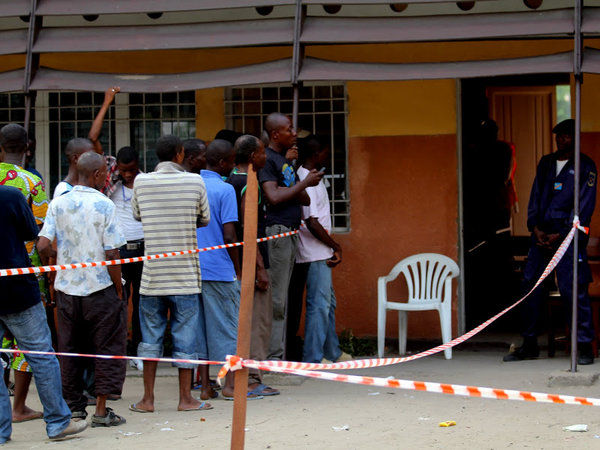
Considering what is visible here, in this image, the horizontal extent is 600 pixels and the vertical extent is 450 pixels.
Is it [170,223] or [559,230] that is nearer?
[170,223]

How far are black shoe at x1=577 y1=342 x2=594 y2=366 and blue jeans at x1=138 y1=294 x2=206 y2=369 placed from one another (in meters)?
3.28

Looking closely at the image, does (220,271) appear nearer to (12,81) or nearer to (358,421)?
(358,421)

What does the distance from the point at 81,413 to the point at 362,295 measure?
365 centimetres

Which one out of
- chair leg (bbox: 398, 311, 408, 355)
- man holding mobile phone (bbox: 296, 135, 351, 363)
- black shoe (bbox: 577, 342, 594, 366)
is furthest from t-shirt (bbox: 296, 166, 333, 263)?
black shoe (bbox: 577, 342, 594, 366)

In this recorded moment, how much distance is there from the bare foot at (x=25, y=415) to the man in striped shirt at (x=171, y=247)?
0.78 m

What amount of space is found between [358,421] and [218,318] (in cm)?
128

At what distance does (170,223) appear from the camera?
659cm

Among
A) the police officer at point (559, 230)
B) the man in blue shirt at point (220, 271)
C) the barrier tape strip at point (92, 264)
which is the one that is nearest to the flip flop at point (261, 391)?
the man in blue shirt at point (220, 271)

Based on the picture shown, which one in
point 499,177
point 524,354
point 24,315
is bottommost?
point 524,354

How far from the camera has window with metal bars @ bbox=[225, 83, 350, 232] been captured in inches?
372

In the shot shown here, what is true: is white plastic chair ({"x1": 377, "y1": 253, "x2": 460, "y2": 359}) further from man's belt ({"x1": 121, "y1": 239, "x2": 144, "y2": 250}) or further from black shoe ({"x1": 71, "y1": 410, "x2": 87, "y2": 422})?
black shoe ({"x1": 71, "y1": 410, "x2": 87, "y2": 422})

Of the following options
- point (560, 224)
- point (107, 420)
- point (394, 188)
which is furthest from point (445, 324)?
point (107, 420)

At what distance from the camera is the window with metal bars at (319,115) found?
9.45 m

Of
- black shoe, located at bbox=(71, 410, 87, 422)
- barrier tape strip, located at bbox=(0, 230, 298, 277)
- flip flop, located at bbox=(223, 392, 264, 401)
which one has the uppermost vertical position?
barrier tape strip, located at bbox=(0, 230, 298, 277)
